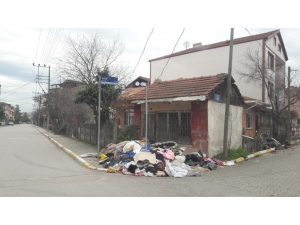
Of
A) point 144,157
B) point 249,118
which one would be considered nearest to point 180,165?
point 144,157

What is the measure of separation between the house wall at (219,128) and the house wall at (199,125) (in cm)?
16

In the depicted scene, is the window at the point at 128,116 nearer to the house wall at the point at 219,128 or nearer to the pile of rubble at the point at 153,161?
the pile of rubble at the point at 153,161

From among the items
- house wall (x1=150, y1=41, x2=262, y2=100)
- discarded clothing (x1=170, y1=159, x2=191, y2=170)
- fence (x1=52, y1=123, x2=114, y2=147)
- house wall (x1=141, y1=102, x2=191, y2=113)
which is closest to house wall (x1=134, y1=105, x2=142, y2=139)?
house wall (x1=141, y1=102, x2=191, y2=113)

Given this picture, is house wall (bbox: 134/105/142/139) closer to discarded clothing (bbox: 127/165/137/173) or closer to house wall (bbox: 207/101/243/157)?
house wall (bbox: 207/101/243/157)

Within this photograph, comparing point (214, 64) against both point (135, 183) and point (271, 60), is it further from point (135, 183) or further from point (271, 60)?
point (135, 183)

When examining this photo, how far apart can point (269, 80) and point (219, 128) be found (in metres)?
9.98

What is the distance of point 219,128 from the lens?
11141mm

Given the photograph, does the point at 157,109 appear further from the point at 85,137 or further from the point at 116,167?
the point at 85,137

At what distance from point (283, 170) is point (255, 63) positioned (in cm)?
1170

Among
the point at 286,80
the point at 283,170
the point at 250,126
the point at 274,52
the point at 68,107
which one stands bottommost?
the point at 283,170

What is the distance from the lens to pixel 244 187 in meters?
6.41

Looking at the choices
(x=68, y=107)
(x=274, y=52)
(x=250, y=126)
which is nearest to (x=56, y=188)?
(x=250, y=126)

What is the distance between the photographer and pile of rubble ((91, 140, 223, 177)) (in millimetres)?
7770

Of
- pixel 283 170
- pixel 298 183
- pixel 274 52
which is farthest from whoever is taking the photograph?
pixel 274 52
